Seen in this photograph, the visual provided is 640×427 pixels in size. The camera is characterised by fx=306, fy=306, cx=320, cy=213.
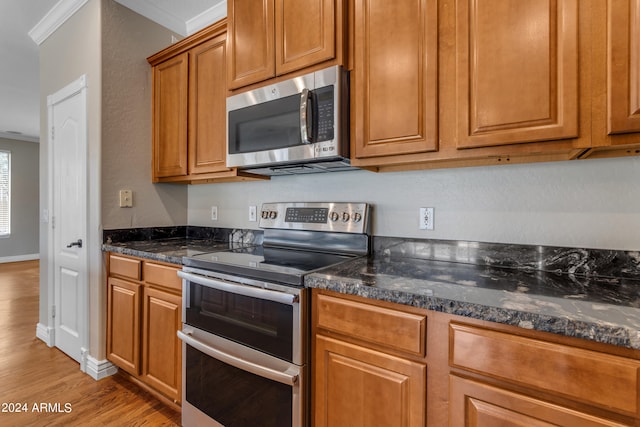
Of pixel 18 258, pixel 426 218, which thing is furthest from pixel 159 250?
pixel 18 258

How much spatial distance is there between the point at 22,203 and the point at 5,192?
0.35 meters

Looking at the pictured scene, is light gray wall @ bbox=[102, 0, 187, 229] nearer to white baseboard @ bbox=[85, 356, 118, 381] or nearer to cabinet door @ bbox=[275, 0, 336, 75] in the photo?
white baseboard @ bbox=[85, 356, 118, 381]

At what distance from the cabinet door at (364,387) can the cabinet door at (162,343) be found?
3.07 feet

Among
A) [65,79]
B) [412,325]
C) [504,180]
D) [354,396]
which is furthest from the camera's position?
[65,79]

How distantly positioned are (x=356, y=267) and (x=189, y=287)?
892 millimetres

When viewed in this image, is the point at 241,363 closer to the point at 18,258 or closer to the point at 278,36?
the point at 278,36

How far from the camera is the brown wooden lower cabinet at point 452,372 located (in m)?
0.74

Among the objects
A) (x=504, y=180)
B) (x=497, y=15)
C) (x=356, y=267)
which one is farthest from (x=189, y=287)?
(x=497, y=15)

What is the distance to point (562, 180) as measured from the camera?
1.30 meters

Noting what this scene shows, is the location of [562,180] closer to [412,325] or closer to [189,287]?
[412,325]

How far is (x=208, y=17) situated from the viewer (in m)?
2.47

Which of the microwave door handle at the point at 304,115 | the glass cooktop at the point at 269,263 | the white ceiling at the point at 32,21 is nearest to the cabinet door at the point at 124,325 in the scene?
the glass cooktop at the point at 269,263

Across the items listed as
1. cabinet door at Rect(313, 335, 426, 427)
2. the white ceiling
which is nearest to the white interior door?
the white ceiling

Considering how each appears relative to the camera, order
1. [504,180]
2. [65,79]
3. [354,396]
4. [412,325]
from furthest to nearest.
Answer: [65,79] < [504,180] < [354,396] < [412,325]
